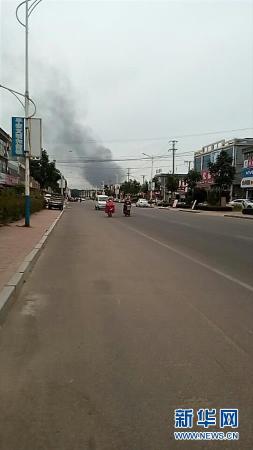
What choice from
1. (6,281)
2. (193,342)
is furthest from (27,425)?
(6,281)

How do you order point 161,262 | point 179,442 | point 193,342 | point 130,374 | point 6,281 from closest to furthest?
point 179,442
point 130,374
point 193,342
point 6,281
point 161,262

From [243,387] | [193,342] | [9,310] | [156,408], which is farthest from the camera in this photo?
[9,310]

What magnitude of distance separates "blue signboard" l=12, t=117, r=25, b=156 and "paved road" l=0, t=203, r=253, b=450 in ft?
47.1

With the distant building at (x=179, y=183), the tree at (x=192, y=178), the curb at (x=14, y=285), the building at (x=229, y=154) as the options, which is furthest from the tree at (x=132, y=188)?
the curb at (x=14, y=285)

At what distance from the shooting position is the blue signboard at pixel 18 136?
2375cm

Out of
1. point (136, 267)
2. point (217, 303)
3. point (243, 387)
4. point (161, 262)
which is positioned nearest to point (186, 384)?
point (243, 387)

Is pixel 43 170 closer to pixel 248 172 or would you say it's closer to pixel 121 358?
pixel 248 172

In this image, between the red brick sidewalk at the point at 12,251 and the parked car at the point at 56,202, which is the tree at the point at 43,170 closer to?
the parked car at the point at 56,202

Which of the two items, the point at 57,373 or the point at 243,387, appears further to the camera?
the point at 57,373

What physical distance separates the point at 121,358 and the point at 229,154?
7934 cm

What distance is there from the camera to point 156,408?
4.09m

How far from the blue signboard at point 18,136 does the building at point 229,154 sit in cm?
5152

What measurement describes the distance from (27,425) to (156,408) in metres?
1.05

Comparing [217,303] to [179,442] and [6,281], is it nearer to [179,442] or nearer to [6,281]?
[6,281]
